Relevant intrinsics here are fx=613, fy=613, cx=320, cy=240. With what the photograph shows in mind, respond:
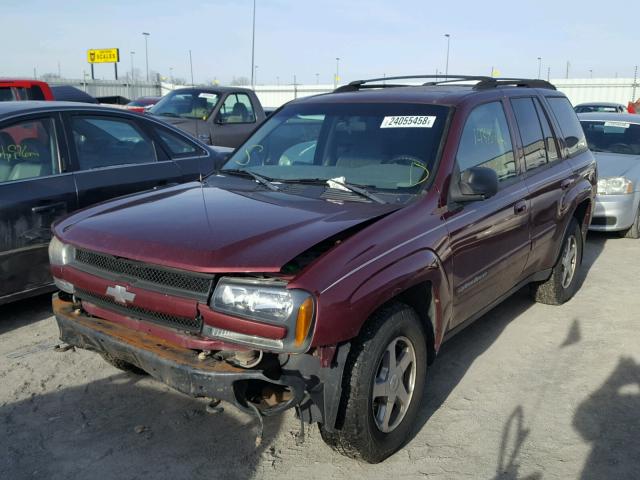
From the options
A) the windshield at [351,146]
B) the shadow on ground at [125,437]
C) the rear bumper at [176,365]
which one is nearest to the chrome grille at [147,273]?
the rear bumper at [176,365]

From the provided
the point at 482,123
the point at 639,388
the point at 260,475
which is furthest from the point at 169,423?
the point at 639,388

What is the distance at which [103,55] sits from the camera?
52.6 metres

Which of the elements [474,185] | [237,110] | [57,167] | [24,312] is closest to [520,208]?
[474,185]

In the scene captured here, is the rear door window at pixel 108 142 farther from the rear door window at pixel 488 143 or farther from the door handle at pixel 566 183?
the door handle at pixel 566 183

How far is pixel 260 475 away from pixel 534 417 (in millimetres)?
1645

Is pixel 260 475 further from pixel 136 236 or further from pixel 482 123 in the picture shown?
pixel 482 123

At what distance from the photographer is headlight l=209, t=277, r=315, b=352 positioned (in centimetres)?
252

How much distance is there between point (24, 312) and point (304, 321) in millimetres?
3409

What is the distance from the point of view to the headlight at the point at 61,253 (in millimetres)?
3270

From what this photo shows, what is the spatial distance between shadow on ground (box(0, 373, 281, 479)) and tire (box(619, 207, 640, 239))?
661 centimetres

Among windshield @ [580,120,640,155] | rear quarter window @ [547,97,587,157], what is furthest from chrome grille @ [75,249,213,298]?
windshield @ [580,120,640,155]

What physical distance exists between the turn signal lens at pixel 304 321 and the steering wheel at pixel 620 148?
776 centimetres

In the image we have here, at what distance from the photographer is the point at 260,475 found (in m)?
2.95

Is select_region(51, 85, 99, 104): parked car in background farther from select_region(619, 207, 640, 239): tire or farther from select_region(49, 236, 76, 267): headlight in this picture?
select_region(619, 207, 640, 239): tire
